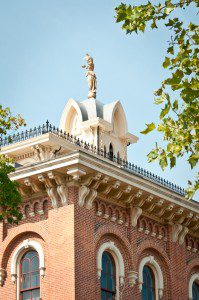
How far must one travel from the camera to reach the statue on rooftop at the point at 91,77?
34.1 meters

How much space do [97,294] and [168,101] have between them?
9.97 meters

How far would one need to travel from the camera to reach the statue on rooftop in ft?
112

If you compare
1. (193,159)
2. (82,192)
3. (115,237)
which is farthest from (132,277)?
(193,159)

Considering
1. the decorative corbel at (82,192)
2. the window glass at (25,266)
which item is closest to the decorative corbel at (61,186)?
the decorative corbel at (82,192)

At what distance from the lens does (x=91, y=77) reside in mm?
34312

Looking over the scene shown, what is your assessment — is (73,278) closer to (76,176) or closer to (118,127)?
(76,176)

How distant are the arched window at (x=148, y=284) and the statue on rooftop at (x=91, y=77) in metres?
7.98

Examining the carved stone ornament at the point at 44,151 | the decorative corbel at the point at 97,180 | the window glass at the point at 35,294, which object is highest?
the carved stone ornament at the point at 44,151

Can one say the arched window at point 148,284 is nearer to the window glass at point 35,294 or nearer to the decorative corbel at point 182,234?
the decorative corbel at point 182,234

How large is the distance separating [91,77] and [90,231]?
911 centimetres

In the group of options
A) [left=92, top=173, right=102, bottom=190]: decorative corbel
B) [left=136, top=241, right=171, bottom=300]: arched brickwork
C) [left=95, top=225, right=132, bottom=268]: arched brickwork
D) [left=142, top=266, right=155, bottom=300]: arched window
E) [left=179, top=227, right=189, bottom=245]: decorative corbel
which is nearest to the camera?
[left=92, top=173, right=102, bottom=190]: decorative corbel

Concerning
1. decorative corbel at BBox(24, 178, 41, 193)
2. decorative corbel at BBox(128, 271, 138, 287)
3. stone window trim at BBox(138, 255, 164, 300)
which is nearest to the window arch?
decorative corbel at BBox(24, 178, 41, 193)

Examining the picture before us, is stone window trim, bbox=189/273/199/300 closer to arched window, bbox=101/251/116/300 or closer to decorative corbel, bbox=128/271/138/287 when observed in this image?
decorative corbel, bbox=128/271/138/287

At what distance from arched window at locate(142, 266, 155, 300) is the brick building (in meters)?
0.03
